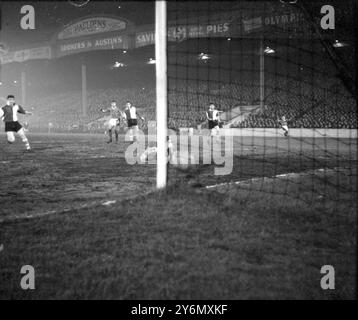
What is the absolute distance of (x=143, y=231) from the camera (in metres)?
3.68

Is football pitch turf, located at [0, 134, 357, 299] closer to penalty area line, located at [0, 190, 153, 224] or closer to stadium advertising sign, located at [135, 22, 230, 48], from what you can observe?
penalty area line, located at [0, 190, 153, 224]

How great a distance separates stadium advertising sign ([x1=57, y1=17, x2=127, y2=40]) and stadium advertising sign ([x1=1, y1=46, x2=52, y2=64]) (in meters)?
5.18

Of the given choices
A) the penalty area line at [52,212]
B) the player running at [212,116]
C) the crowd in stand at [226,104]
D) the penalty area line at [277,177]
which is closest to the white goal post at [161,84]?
A: the penalty area line at [52,212]

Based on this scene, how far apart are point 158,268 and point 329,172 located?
496 cm

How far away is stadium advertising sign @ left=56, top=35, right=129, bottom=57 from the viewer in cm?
2956

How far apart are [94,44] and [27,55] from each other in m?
10.1

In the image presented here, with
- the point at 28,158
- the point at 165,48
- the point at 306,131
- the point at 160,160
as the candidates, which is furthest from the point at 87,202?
the point at 306,131

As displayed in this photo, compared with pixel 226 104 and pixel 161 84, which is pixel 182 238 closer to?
pixel 161 84

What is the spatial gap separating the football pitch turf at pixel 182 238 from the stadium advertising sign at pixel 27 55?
105 feet

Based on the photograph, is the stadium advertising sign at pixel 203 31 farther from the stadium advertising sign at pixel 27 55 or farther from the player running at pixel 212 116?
the stadium advertising sign at pixel 27 55

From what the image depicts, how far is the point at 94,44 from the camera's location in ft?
101

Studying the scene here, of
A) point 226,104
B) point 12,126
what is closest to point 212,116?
point 12,126

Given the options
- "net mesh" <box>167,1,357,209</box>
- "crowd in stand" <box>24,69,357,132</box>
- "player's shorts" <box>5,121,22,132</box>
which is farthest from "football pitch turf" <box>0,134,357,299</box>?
"crowd in stand" <box>24,69,357,132</box>

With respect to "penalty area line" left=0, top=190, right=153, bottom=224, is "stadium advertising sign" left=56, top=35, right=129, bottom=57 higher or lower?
higher
